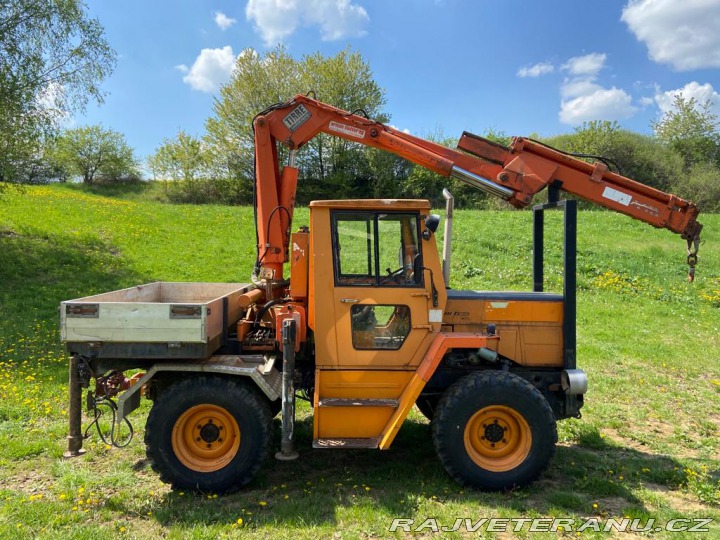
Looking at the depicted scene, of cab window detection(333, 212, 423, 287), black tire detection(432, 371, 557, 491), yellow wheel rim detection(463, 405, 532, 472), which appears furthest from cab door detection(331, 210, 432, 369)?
yellow wheel rim detection(463, 405, 532, 472)

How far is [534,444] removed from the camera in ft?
14.6

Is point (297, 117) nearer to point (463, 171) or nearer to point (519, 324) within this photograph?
point (463, 171)

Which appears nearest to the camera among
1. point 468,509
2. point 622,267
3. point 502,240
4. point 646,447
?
point 468,509

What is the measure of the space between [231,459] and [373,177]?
29.8 m

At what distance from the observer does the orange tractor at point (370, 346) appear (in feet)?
14.5

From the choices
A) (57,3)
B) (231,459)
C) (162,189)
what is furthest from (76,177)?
(231,459)

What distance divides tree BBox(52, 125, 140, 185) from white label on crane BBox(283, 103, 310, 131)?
41.2m

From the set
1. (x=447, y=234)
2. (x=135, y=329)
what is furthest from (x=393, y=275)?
(x=135, y=329)

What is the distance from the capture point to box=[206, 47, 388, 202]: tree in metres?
32.4

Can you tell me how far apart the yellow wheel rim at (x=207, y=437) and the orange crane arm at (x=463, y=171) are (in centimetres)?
156

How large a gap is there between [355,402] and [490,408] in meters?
1.23

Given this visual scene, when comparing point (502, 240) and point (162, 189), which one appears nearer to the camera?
point (502, 240)

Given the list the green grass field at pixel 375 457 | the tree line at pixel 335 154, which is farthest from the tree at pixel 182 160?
the green grass field at pixel 375 457

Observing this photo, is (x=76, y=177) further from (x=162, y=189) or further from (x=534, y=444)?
(x=534, y=444)
